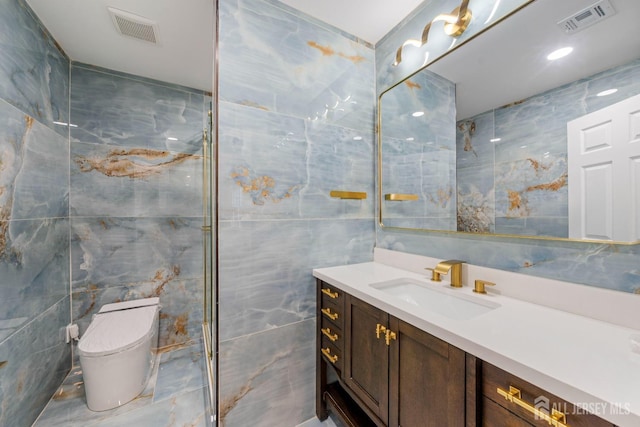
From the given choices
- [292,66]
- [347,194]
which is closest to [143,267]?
[347,194]

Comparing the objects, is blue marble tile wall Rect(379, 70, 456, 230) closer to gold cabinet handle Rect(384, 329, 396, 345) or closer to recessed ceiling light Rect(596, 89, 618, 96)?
recessed ceiling light Rect(596, 89, 618, 96)

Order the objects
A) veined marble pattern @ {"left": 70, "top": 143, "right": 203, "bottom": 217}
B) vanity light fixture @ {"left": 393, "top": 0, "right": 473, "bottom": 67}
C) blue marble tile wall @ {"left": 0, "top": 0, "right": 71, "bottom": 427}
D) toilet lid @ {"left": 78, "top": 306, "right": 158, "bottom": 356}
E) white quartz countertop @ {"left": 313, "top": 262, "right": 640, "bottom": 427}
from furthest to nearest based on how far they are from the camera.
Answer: veined marble pattern @ {"left": 70, "top": 143, "right": 203, "bottom": 217}, toilet lid @ {"left": 78, "top": 306, "right": 158, "bottom": 356}, blue marble tile wall @ {"left": 0, "top": 0, "right": 71, "bottom": 427}, vanity light fixture @ {"left": 393, "top": 0, "right": 473, "bottom": 67}, white quartz countertop @ {"left": 313, "top": 262, "right": 640, "bottom": 427}

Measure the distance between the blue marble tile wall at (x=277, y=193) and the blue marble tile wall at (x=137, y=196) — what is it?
4.24 ft

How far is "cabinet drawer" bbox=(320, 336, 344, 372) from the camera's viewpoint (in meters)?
1.24

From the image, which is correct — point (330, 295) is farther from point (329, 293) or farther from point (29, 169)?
point (29, 169)

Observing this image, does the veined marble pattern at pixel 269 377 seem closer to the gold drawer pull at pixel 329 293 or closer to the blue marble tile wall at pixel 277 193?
the blue marble tile wall at pixel 277 193

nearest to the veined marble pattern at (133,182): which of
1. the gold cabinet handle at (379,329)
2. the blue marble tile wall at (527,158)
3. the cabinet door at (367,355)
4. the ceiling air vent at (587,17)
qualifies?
the cabinet door at (367,355)

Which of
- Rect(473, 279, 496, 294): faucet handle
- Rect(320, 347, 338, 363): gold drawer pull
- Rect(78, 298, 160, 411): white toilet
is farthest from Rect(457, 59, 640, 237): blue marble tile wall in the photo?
Rect(78, 298, 160, 411): white toilet

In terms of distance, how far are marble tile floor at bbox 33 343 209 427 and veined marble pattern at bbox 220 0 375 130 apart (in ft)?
6.14

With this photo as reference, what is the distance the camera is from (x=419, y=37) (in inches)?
55.4

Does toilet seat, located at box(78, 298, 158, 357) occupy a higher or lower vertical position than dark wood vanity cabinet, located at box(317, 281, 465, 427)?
lower

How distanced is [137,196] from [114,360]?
1260 millimetres

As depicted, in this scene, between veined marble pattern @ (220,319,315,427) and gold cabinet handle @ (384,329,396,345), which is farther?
veined marble pattern @ (220,319,315,427)

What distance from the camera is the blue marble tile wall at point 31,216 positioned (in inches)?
49.5
